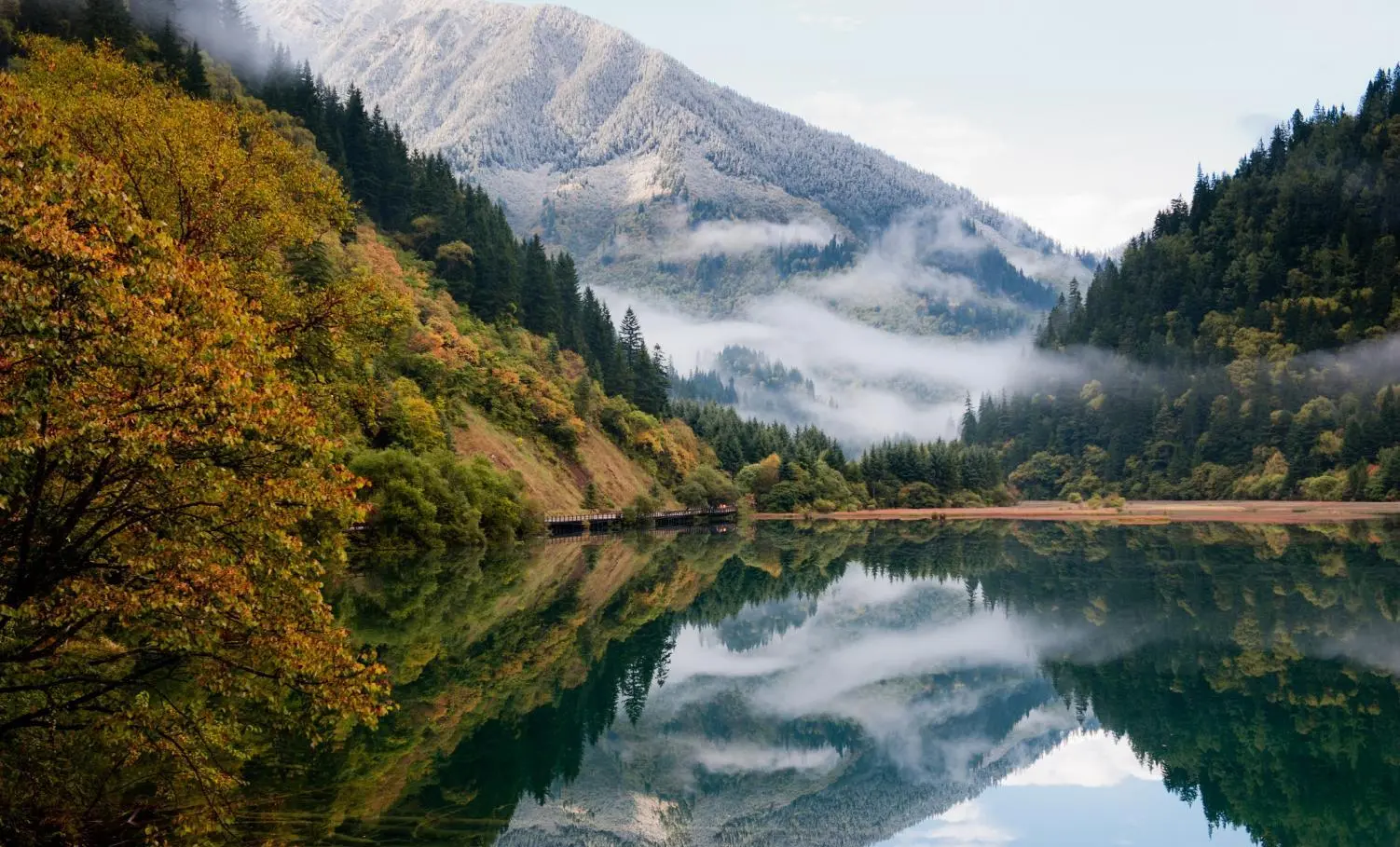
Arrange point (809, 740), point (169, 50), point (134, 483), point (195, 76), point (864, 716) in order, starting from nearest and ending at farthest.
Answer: point (134, 483) → point (809, 740) → point (864, 716) → point (195, 76) → point (169, 50)

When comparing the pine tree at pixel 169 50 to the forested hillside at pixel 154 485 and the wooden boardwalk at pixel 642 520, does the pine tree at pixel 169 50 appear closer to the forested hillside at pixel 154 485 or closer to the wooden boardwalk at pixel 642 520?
the wooden boardwalk at pixel 642 520

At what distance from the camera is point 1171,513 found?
168 meters

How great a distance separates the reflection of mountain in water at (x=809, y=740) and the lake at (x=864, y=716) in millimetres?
127

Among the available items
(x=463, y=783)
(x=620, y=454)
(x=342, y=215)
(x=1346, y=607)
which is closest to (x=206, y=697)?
(x=463, y=783)

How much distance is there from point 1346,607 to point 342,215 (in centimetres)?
5369

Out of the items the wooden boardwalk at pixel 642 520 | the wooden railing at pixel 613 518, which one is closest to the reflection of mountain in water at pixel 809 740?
the wooden railing at pixel 613 518

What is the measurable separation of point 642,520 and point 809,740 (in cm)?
10671

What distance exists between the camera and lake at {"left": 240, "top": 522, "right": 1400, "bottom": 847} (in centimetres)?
2486

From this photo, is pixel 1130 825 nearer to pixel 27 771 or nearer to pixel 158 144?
pixel 27 771

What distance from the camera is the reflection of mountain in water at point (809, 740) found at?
83.8ft

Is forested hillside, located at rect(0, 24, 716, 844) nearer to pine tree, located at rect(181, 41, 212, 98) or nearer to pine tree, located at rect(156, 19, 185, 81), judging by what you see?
pine tree, located at rect(181, 41, 212, 98)

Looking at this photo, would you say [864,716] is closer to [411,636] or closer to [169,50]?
[411,636]

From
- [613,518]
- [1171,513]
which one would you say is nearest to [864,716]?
[613,518]

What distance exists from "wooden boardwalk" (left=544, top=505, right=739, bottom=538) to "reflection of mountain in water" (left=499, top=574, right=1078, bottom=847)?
6439cm
